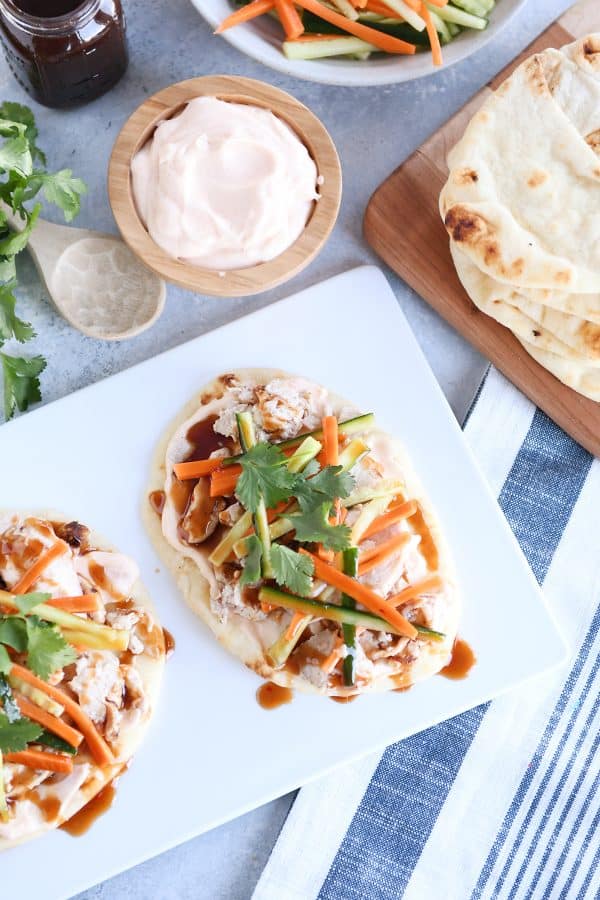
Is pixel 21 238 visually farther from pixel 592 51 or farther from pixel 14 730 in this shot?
pixel 592 51

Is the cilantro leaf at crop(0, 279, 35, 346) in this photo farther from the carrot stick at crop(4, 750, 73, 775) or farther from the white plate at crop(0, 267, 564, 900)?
the carrot stick at crop(4, 750, 73, 775)

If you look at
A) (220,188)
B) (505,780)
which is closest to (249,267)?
(220,188)

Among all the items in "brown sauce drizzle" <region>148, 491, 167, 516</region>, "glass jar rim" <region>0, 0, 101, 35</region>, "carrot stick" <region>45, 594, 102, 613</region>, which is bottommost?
"brown sauce drizzle" <region>148, 491, 167, 516</region>

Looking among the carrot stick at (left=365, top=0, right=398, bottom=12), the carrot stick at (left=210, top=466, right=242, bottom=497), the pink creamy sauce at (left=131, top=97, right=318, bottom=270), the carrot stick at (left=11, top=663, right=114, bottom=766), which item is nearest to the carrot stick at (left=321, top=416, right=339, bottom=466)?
the carrot stick at (left=210, top=466, right=242, bottom=497)

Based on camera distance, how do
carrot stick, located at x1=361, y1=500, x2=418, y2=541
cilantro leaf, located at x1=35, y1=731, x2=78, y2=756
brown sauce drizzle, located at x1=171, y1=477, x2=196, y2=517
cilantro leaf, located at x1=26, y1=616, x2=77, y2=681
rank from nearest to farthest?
cilantro leaf, located at x1=26, y1=616, x2=77, y2=681
cilantro leaf, located at x1=35, y1=731, x2=78, y2=756
carrot stick, located at x1=361, y1=500, x2=418, y2=541
brown sauce drizzle, located at x1=171, y1=477, x2=196, y2=517

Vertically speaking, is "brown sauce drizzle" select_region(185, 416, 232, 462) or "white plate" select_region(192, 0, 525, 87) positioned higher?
"white plate" select_region(192, 0, 525, 87)

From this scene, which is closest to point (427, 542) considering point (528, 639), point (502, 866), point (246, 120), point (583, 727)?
point (528, 639)

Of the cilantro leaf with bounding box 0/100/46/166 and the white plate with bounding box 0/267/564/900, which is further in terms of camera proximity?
the cilantro leaf with bounding box 0/100/46/166

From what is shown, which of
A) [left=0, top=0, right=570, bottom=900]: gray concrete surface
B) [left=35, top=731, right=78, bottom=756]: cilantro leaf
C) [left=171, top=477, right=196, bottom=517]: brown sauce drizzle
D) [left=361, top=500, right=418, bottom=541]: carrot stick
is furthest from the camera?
[left=0, top=0, right=570, bottom=900]: gray concrete surface

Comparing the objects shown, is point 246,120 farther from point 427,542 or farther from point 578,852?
point 578,852
